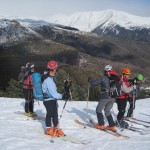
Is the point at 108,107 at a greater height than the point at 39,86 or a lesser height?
lesser

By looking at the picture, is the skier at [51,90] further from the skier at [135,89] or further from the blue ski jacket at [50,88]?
the skier at [135,89]

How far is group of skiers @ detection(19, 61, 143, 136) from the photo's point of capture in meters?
12.4

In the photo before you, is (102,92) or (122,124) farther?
(122,124)

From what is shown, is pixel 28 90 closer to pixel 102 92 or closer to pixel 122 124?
pixel 102 92

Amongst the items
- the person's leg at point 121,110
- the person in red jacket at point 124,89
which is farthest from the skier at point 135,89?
the person's leg at point 121,110

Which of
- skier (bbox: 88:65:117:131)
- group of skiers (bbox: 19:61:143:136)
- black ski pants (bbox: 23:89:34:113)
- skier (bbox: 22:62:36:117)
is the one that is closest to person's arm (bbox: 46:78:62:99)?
group of skiers (bbox: 19:61:143:136)

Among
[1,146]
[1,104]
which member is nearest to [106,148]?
[1,146]

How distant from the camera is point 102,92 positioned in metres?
14.3

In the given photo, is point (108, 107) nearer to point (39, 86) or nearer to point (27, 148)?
point (39, 86)

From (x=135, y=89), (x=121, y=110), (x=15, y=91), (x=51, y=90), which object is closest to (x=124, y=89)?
(x=121, y=110)

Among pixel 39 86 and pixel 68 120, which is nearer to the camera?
pixel 39 86

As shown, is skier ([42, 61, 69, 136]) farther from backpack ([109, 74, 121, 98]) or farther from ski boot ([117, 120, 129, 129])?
ski boot ([117, 120, 129, 129])

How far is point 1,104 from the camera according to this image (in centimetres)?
2261

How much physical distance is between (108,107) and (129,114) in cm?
416
